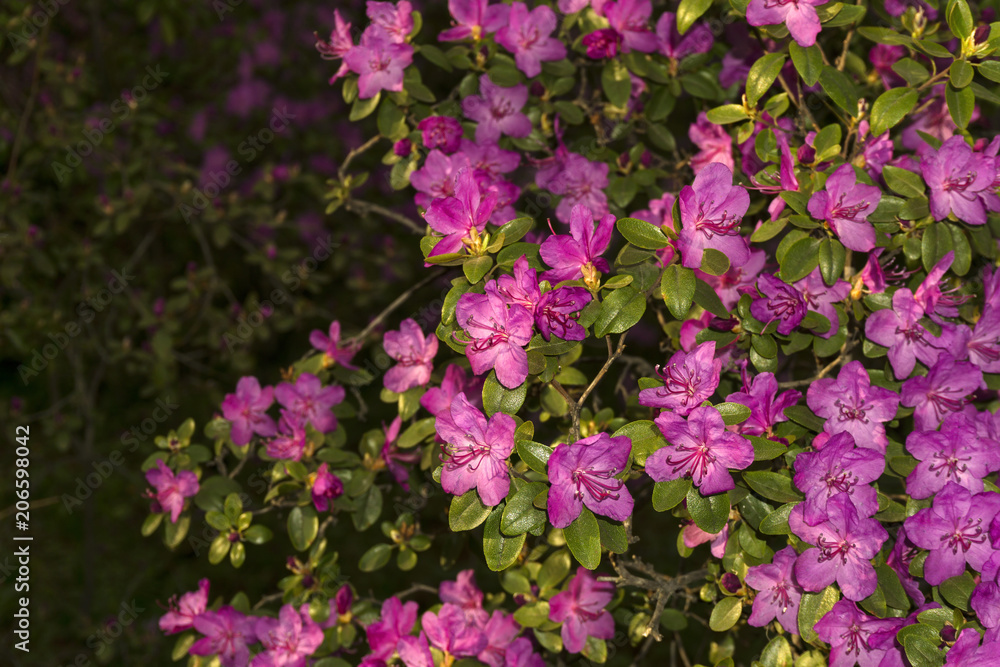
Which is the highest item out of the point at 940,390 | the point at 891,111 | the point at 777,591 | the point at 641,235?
the point at 641,235

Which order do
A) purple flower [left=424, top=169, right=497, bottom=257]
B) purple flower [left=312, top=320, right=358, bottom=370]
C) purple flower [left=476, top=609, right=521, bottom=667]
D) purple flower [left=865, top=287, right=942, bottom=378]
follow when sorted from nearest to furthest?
purple flower [left=424, top=169, right=497, bottom=257], purple flower [left=865, top=287, right=942, bottom=378], purple flower [left=476, top=609, right=521, bottom=667], purple flower [left=312, top=320, right=358, bottom=370]

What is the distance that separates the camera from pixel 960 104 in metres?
1.38

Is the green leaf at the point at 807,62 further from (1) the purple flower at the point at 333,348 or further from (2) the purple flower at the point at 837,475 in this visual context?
(1) the purple flower at the point at 333,348

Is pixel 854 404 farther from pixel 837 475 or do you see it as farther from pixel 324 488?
pixel 324 488

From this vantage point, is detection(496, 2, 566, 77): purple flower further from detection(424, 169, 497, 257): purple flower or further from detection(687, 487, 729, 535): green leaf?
detection(687, 487, 729, 535): green leaf

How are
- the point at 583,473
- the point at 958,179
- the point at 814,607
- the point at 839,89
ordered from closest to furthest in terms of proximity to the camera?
the point at 583,473, the point at 814,607, the point at 958,179, the point at 839,89

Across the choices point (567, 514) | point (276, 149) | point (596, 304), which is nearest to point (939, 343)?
point (596, 304)

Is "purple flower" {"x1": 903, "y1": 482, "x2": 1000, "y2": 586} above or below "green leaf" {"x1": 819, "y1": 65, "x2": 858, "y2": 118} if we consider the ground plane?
below

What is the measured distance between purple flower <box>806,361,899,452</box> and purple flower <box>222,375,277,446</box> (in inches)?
42.2

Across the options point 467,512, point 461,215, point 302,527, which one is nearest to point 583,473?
point 467,512

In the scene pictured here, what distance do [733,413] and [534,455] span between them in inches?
11.3

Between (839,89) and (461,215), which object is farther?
(839,89)

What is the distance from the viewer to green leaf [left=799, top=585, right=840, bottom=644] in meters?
1.25

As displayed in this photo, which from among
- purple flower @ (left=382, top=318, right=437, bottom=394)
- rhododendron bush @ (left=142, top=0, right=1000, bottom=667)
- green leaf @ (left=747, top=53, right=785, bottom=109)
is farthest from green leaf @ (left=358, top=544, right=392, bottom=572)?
green leaf @ (left=747, top=53, right=785, bottom=109)
